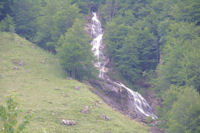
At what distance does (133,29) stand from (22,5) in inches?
1036

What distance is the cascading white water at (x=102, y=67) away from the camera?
116ft

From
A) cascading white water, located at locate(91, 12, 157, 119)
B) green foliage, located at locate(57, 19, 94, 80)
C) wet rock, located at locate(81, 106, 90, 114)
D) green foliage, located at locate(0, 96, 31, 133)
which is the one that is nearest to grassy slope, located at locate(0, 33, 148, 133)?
wet rock, located at locate(81, 106, 90, 114)

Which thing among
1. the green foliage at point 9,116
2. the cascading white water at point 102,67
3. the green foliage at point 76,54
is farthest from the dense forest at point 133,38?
the green foliage at point 9,116

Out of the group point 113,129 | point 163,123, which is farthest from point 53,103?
point 163,123

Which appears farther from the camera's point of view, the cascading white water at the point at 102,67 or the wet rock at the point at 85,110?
the cascading white water at the point at 102,67

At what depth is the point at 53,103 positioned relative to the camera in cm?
2641

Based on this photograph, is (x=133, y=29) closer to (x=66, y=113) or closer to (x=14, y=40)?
(x=14, y=40)

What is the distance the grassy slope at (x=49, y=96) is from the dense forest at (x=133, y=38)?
423 cm

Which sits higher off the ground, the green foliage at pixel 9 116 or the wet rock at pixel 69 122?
the green foliage at pixel 9 116

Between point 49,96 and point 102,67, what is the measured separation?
779 inches

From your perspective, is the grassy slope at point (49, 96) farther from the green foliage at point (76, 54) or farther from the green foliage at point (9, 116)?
the green foliage at point (9, 116)

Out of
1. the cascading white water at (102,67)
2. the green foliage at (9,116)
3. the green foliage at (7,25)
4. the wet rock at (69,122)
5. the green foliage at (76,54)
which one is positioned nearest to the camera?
the green foliage at (9,116)

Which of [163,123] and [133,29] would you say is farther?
[133,29]

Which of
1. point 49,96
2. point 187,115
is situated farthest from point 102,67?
point 187,115
